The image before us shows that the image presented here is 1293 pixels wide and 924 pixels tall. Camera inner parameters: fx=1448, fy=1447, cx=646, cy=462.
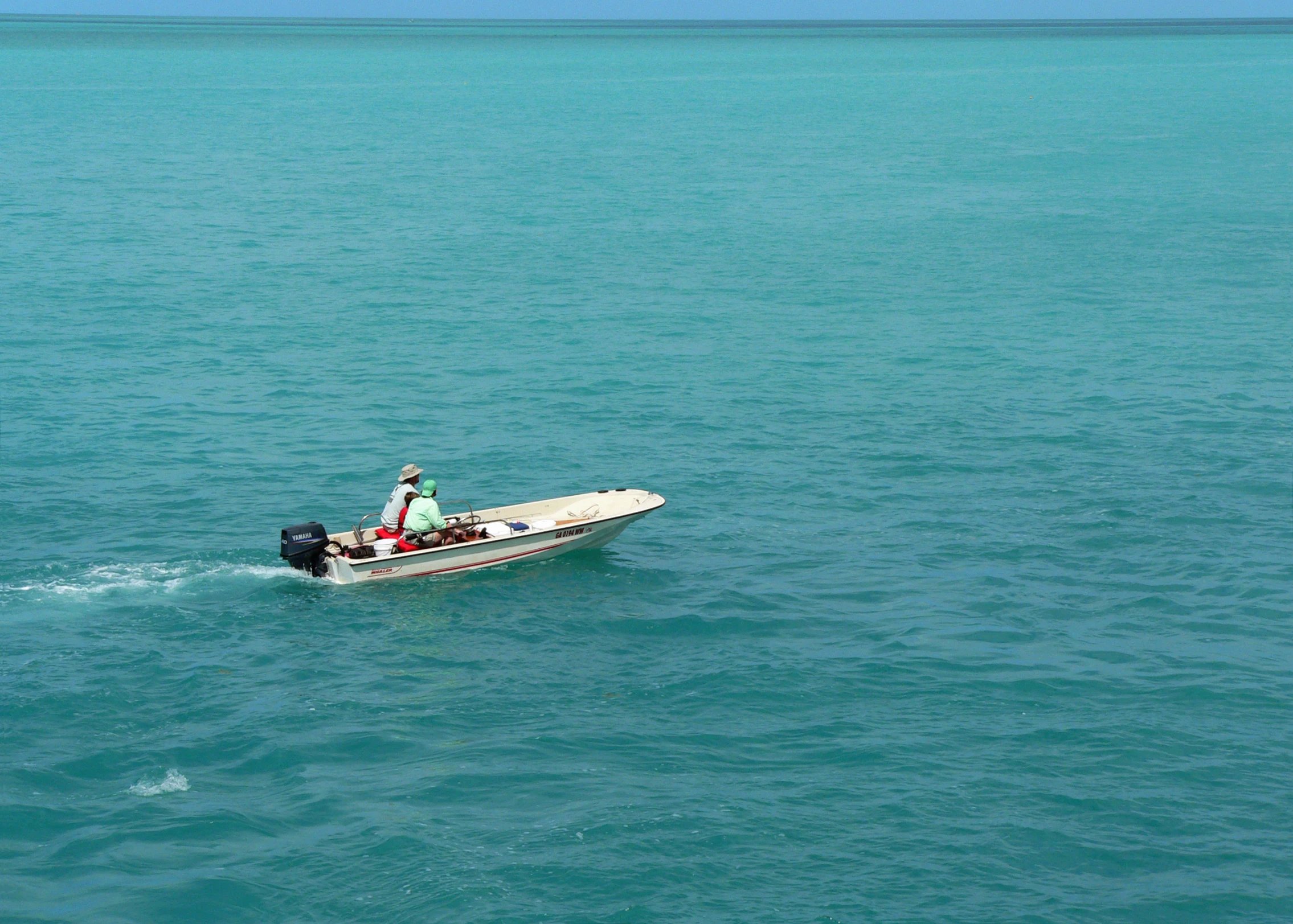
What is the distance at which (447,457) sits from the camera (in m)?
38.2

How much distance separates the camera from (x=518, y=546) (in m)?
30.7

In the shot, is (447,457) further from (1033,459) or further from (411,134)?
(411,134)

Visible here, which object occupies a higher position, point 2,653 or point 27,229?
point 27,229

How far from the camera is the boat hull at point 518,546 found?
29656mm

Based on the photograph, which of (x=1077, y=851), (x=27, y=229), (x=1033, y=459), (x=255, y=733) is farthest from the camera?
(x=27, y=229)

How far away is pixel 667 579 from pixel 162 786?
11717 millimetres

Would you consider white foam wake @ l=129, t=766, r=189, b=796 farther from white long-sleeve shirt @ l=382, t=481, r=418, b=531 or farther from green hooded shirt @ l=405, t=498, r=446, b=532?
white long-sleeve shirt @ l=382, t=481, r=418, b=531

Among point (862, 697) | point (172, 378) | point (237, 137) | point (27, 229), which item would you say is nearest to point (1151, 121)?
point (237, 137)

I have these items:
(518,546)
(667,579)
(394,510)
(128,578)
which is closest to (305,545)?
(394,510)

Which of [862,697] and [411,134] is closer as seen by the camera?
[862,697]

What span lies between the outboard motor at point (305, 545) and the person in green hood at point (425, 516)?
5.81 feet

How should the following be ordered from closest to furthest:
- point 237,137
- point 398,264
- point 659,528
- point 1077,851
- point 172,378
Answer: point 1077,851 < point 659,528 < point 172,378 < point 398,264 < point 237,137

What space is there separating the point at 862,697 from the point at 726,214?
182 ft

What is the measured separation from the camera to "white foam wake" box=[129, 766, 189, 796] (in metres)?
22.2
